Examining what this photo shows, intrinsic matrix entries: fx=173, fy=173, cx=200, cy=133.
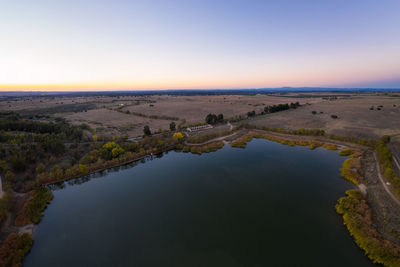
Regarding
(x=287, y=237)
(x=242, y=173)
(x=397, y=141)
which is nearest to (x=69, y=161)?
(x=242, y=173)

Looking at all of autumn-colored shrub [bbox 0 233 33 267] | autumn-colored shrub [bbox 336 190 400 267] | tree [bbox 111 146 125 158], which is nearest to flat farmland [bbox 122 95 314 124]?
tree [bbox 111 146 125 158]

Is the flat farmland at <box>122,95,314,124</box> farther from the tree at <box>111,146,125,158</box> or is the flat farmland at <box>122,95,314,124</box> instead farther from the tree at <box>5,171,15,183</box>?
the tree at <box>5,171,15,183</box>

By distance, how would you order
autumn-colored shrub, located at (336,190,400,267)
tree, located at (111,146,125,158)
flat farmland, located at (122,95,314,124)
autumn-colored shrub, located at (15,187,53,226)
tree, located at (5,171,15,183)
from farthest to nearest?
flat farmland, located at (122,95,314,124), tree, located at (111,146,125,158), tree, located at (5,171,15,183), autumn-colored shrub, located at (15,187,53,226), autumn-colored shrub, located at (336,190,400,267)

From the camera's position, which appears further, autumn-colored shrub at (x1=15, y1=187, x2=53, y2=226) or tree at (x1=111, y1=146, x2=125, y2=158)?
tree at (x1=111, y1=146, x2=125, y2=158)

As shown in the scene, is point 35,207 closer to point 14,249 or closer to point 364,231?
point 14,249

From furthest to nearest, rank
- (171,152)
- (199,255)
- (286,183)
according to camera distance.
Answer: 1. (171,152)
2. (286,183)
3. (199,255)

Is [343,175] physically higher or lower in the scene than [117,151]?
lower

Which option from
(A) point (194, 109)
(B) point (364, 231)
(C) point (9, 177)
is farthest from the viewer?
(A) point (194, 109)

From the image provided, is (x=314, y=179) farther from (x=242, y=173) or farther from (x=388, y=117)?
(x=388, y=117)

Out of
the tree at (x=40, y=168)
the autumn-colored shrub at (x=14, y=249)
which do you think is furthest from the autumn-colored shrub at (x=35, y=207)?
the tree at (x=40, y=168)

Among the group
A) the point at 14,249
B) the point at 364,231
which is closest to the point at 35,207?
the point at 14,249

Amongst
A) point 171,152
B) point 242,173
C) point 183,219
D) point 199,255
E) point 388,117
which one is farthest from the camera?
point 388,117
